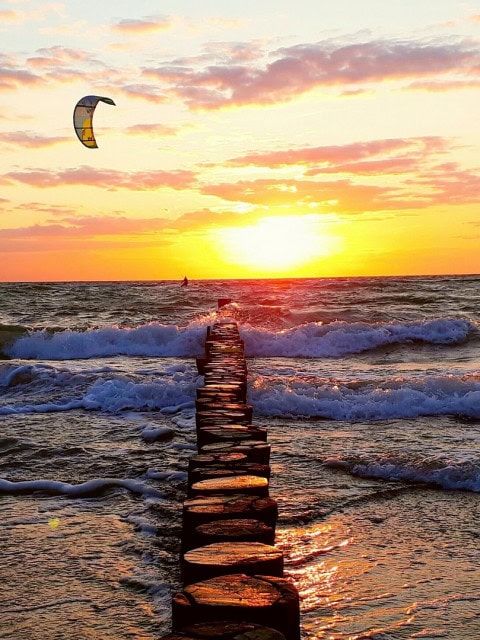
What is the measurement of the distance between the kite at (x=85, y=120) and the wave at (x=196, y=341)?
6.59m

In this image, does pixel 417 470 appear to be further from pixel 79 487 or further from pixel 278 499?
pixel 79 487

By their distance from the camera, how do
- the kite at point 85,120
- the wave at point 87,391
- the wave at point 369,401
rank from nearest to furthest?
1. the wave at point 369,401
2. the wave at point 87,391
3. the kite at point 85,120

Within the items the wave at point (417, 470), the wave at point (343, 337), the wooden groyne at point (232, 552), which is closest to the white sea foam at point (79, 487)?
the wooden groyne at point (232, 552)

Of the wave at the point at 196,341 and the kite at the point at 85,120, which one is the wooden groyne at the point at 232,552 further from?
the wave at the point at 196,341

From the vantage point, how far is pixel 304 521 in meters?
5.30

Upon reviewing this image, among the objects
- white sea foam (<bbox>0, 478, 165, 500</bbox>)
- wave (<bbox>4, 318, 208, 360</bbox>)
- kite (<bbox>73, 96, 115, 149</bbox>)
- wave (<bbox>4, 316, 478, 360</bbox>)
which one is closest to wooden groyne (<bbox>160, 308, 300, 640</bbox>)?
white sea foam (<bbox>0, 478, 165, 500</bbox>)

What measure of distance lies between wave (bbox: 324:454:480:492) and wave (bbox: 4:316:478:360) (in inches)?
493

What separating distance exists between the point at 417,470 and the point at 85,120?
11.9m

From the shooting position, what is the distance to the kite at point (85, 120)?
1533 cm

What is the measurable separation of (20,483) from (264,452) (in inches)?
96.8

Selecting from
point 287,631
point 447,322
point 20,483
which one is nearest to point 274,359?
point 447,322

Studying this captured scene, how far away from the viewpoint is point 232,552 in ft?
10.6

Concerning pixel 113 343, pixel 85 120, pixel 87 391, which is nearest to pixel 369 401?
pixel 87 391

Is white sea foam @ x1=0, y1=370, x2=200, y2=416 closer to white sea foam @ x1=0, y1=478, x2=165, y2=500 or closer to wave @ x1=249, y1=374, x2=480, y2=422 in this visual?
wave @ x1=249, y1=374, x2=480, y2=422
